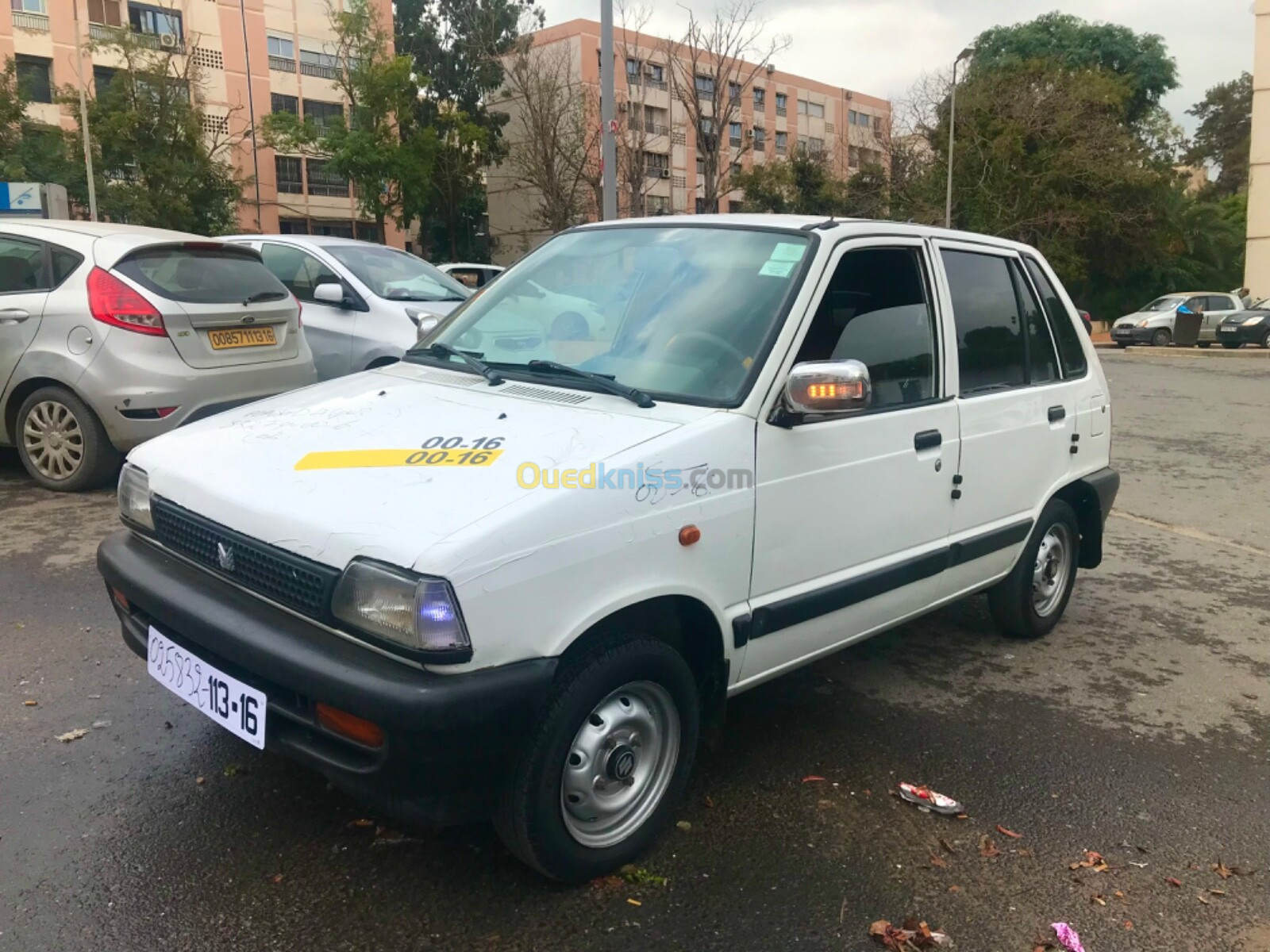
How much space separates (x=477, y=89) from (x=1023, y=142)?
72.0ft

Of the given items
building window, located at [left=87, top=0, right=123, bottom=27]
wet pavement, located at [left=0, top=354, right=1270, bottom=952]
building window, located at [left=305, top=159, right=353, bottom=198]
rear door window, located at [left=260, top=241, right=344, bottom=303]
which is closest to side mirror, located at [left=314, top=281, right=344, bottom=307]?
rear door window, located at [left=260, top=241, right=344, bottom=303]

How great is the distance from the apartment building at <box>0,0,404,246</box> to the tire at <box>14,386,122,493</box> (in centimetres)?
3382

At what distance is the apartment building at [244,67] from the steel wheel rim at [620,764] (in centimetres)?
3855

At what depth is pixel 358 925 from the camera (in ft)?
8.23

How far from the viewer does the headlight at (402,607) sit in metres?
2.26

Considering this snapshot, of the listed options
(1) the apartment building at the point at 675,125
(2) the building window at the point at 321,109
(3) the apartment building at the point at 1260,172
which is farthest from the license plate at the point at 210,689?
(2) the building window at the point at 321,109

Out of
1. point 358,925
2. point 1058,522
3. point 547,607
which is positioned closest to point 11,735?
point 358,925

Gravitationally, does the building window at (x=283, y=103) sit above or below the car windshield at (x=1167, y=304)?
above

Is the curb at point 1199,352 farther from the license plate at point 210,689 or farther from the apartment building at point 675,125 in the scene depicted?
the license plate at point 210,689

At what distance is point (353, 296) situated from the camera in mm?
8461

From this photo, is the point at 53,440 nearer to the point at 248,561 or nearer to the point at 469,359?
the point at 469,359

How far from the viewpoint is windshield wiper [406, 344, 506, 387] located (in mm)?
3354

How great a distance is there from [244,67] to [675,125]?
19.7 metres

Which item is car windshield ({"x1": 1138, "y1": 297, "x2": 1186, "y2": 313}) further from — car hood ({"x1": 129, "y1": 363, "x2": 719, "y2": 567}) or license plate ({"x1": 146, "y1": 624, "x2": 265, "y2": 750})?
license plate ({"x1": 146, "y1": 624, "x2": 265, "y2": 750})
